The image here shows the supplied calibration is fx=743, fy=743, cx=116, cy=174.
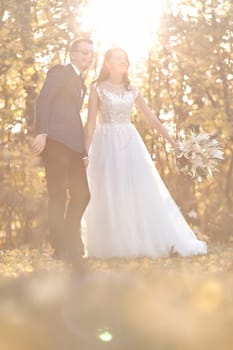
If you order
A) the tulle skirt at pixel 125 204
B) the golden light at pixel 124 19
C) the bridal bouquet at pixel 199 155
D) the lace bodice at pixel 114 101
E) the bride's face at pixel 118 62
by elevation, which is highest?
the golden light at pixel 124 19

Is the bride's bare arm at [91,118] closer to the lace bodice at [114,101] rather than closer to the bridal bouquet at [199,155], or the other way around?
the lace bodice at [114,101]

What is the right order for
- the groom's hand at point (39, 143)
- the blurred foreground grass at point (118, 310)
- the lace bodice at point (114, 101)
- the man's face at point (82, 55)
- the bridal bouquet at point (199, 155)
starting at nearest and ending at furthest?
the blurred foreground grass at point (118, 310), the groom's hand at point (39, 143), the man's face at point (82, 55), the bridal bouquet at point (199, 155), the lace bodice at point (114, 101)

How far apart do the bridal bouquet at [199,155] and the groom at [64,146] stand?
45.4 inches

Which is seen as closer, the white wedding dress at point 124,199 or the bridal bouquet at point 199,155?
the bridal bouquet at point 199,155

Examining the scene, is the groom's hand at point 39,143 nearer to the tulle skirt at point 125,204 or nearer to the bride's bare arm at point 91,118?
the bride's bare arm at point 91,118

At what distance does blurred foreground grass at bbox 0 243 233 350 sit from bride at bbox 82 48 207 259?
1287 mm

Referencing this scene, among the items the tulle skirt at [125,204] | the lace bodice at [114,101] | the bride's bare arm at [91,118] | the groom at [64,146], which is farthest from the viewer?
the tulle skirt at [125,204]

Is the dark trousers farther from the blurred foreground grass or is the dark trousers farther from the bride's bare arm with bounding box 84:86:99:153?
the bride's bare arm with bounding box 84:86:99:153

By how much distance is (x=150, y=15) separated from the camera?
9.80m

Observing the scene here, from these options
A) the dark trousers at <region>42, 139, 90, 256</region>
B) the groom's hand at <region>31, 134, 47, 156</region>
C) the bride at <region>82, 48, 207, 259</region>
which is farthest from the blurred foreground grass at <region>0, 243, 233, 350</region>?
the bride at <region>82, 48, 207, 259</region>

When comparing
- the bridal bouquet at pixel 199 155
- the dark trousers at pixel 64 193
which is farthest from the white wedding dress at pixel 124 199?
the dark trousers at pixel 64 193

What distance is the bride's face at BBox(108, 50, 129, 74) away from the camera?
Result: 24.0 feet

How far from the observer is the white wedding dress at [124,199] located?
298 inches

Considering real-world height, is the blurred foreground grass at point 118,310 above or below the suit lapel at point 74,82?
below
